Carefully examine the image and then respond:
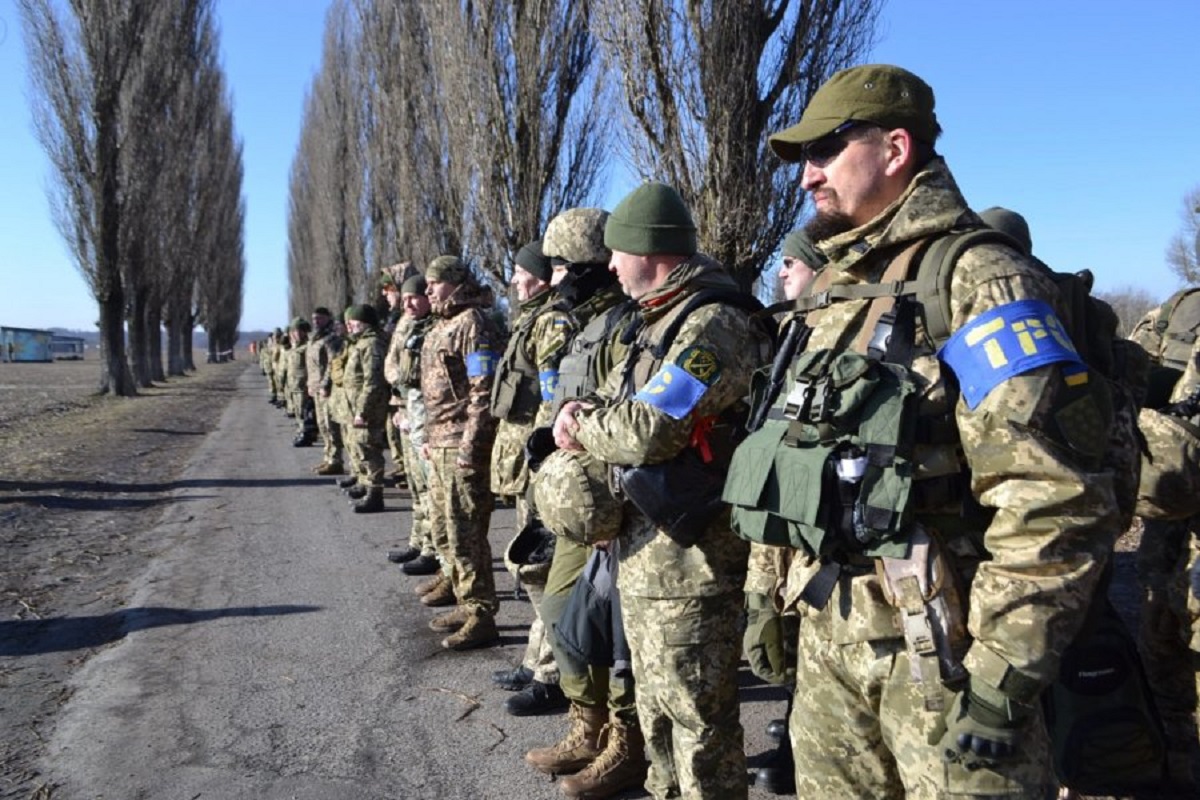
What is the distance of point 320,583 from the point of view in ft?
22.1

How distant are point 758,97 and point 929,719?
751 centimetres

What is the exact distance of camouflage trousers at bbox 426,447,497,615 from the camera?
5391 mm

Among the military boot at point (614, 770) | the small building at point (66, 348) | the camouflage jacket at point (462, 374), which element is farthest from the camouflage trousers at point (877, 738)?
the small building at point (66, 348)

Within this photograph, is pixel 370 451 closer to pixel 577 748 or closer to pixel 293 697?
pixel 293 697

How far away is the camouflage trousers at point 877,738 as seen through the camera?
1768 mm

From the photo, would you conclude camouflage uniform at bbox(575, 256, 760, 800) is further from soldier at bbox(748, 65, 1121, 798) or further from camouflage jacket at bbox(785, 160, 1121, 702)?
camouflage jacket at bbox(785, 160, 1121, 702)

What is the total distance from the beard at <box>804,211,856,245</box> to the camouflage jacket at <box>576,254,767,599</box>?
65cm

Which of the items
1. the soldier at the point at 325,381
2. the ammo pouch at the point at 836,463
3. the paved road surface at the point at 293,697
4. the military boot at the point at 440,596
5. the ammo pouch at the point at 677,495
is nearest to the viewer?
the ammo pouch at the point at 836,463

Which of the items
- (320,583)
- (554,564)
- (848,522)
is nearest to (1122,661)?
(848,522)

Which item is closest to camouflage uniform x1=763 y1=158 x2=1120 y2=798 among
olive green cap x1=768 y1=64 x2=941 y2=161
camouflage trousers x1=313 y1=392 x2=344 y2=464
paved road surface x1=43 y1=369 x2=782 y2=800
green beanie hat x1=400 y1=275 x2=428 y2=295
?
olive green cap x1=768 y1=64 x2=941 y2=161

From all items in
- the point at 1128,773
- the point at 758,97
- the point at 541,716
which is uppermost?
the point at 758,97

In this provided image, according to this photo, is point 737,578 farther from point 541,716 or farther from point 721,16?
point 721,16

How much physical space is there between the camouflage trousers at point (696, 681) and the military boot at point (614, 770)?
26.5 inches

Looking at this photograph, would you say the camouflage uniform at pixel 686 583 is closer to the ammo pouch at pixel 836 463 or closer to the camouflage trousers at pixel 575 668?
the camouflage trousers at pixel 575 668
